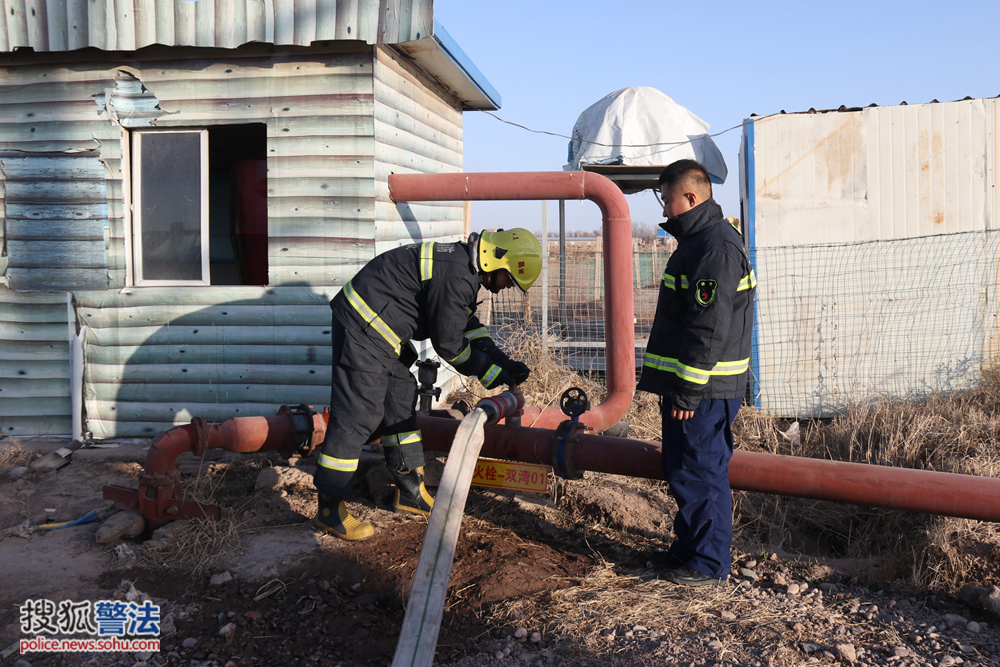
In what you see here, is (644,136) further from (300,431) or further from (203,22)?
(300,431)

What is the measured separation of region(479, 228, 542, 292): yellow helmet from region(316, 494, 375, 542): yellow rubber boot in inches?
65.1

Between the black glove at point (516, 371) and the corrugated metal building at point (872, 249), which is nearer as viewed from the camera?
the black glove at point (516, 371)

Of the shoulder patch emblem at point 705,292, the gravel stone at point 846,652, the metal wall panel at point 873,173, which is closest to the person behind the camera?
the gravel stone at point 846,652

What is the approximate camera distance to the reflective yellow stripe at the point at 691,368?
3.32 metres

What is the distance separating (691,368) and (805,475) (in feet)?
3.10

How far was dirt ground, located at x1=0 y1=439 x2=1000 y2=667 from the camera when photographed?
291cm

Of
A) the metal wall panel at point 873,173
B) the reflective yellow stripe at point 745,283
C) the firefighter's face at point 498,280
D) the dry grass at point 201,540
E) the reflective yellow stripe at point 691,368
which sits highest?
the metal wall panel at point 873,173

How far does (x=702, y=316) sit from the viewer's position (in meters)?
3.32

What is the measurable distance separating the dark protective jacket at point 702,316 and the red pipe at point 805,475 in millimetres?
477

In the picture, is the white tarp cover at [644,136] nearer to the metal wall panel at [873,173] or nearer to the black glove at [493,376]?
the metal wall panel at [873,173]

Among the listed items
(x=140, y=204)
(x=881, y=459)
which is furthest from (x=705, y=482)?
(x=140, y=204)

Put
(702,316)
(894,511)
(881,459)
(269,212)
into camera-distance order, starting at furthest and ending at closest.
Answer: (269,212) < (881,459) < (894,511) < (702,316)

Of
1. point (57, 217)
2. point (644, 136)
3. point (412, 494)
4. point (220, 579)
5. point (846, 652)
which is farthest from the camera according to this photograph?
point (644, 136)

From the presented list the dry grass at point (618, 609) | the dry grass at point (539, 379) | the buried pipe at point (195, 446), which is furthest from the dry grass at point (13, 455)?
the dry grass at point (618, 609)
